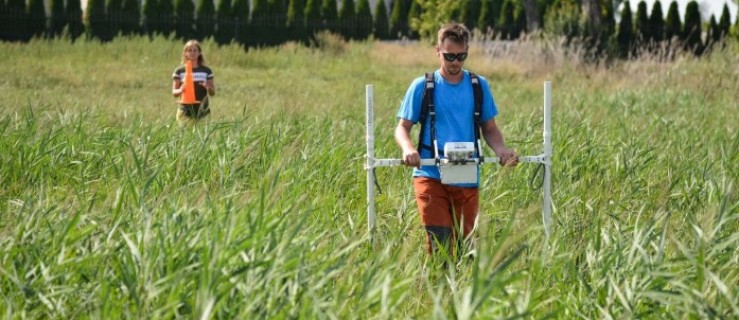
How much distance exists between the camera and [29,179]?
547cm

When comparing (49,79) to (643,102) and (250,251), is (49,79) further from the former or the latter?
(250,251)

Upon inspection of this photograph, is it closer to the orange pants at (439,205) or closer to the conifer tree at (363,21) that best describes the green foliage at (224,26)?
the conifer tree at (363,21)

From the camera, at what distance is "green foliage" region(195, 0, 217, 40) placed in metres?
35.7

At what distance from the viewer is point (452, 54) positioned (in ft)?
14.6

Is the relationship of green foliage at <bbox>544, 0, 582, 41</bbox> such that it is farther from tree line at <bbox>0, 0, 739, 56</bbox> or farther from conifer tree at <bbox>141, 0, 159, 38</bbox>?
conifer tree at <bbox>141, 0, 159, 38</bbox>

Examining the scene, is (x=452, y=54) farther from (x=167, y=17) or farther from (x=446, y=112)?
(x=167, y=17)

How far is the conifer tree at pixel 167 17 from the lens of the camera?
116 ft

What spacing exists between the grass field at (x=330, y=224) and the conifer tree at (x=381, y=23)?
94.4 feet

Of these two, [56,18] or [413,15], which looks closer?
[56,18]

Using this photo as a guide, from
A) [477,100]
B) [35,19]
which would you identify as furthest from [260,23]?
[477,100]

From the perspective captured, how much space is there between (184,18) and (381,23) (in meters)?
8.14

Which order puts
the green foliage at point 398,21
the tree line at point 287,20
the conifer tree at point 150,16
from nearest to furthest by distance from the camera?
1. the tree line at point 287,20
2. the conifer tree at point 150,16
3. the green foliage at point 398,21

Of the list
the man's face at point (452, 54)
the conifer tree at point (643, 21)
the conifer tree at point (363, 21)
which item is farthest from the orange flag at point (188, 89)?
the conifer tree at point (363, 21)

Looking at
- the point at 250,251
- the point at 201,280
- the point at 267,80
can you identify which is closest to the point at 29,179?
the point at 250,251
